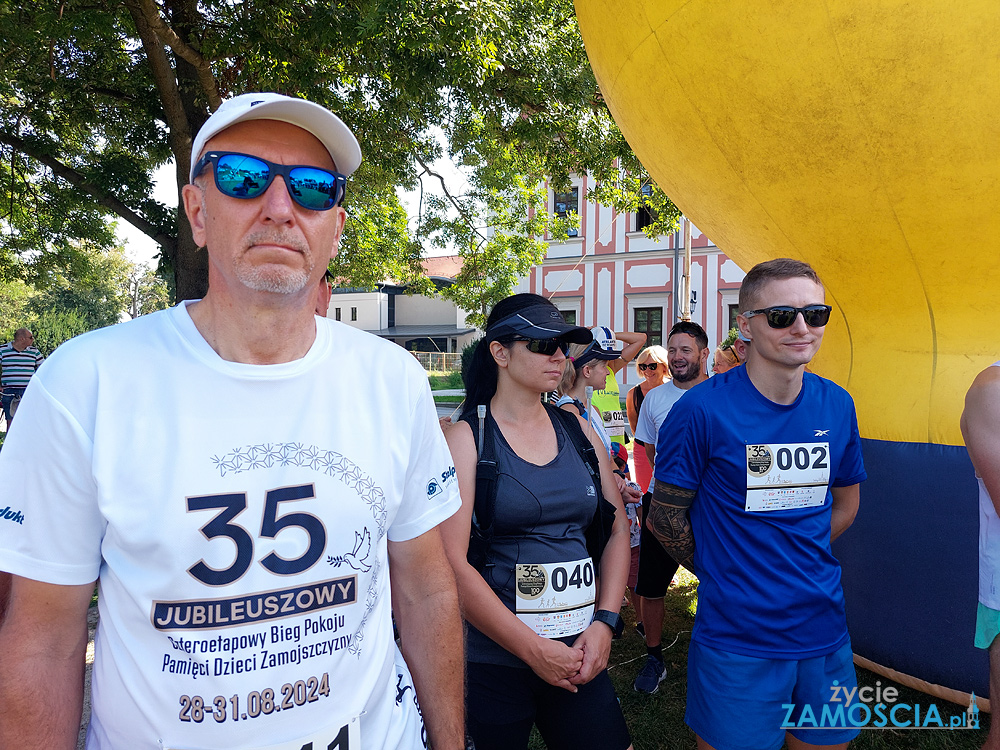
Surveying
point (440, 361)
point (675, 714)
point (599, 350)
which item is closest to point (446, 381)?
point (440, 361)

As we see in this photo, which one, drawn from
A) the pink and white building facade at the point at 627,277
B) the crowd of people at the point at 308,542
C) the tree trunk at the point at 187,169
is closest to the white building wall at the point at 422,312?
the pink and white building facade at the point at 627,277

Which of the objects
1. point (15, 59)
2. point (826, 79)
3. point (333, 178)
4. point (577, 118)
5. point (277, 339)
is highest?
point (15, 59)

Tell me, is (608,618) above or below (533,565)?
below

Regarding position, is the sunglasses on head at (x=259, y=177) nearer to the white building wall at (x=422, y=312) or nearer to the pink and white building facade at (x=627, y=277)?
the pink and white building facade at (x=627, y=277)

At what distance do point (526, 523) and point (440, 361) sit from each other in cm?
3697

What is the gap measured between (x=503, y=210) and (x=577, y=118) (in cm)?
679

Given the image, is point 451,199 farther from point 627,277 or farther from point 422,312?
point 422,312

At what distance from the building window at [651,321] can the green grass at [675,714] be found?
25277mm

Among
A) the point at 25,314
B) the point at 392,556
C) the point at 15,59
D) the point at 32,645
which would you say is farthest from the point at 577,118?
the point at 25,314

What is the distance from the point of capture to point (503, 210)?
47.8 feet

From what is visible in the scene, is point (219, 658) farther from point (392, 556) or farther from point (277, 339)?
point (277, 339)

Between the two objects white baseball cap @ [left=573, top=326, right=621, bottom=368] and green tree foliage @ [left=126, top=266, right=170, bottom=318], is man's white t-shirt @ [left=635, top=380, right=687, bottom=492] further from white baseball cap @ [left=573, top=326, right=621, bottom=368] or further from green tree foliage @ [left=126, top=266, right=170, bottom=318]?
green tree foliage @ [left=126, top=266, right=170, bottom=318]

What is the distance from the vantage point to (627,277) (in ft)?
95.5

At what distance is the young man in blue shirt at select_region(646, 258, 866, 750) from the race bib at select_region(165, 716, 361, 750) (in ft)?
4.48
